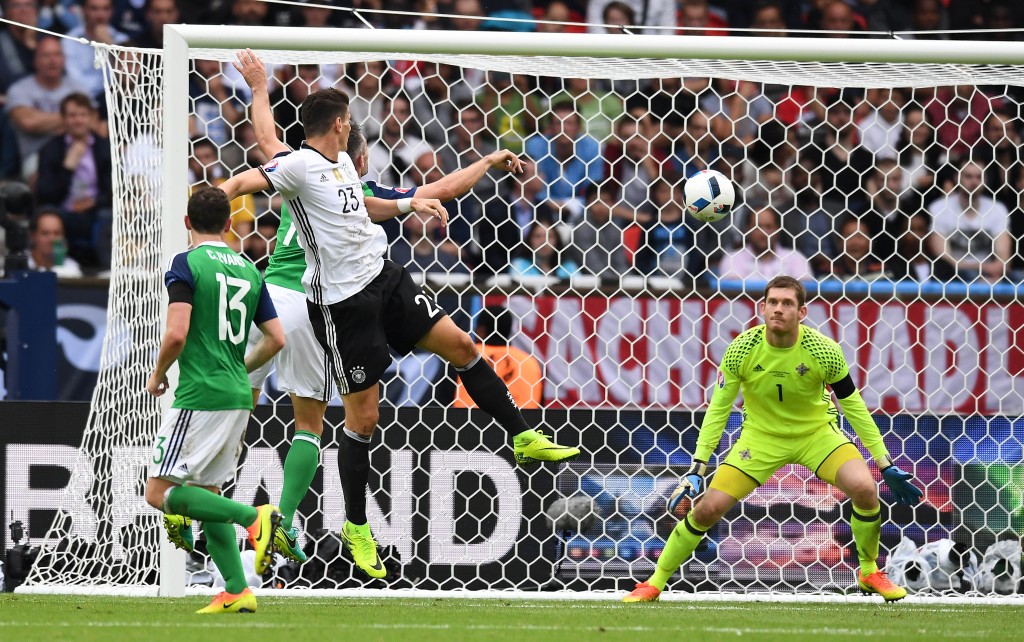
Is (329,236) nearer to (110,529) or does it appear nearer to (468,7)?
(110,529)

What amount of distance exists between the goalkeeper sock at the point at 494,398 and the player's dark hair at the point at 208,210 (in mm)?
1453

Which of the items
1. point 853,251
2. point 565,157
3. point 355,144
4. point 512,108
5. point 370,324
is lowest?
point 370,324

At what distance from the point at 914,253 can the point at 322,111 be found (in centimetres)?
494

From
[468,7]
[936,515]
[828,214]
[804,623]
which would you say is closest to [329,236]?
[804,623]

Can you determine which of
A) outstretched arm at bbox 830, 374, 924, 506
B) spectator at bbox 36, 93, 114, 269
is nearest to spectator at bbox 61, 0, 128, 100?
spectator at bbox 36, 93, 114, 269

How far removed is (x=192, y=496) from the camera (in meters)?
5.05

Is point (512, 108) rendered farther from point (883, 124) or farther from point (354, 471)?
point (354, 471)

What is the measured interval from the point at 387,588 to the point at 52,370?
2006mm

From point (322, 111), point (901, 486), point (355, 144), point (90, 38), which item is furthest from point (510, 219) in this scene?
point (90, 38)

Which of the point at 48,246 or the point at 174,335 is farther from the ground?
the point at 48,246

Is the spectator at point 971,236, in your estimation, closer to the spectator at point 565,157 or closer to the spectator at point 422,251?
the spectator at point 565,157

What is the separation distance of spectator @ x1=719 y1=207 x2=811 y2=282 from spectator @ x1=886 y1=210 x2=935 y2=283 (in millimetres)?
572

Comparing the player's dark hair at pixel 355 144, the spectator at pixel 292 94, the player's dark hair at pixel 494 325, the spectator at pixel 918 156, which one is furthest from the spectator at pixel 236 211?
the spectator at pixel 918 156

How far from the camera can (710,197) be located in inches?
255
